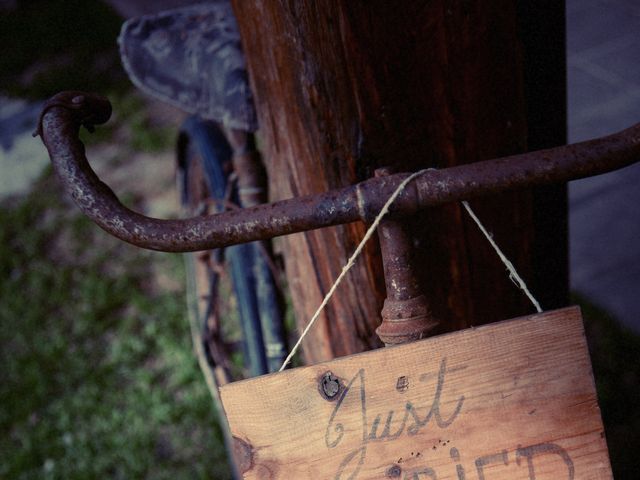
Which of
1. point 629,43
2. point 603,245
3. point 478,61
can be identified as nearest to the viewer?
point 478,61

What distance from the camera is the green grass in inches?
106

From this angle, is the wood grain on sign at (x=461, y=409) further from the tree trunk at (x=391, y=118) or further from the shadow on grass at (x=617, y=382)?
the shadow on grass at (x=617, y=382)

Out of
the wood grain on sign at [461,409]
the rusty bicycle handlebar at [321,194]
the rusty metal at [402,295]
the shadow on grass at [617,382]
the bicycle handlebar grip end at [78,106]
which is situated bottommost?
the shadow on grass at [617,382]

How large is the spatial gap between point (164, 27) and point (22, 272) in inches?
109

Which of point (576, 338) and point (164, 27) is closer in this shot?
point (576, 338)

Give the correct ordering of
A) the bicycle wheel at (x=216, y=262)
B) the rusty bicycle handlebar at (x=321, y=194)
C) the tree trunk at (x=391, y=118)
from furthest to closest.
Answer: the bicycle wheel at (x=216, y=262)
the tree trunk at (x=391, y=118)
the rusty bicycle handlebar at (x=321, y=194)

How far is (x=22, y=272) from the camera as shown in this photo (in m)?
3.89

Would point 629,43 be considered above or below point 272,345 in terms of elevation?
above

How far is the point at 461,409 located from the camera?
0.83m

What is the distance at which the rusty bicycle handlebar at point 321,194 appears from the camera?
803mm

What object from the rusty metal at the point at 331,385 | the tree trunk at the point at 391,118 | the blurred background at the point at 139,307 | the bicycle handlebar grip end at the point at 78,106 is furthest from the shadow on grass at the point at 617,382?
the bicycle handlebar grip end at the point at 78,106

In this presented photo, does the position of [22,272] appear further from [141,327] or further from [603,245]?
[603,245]

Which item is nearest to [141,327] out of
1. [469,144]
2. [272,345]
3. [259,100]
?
[272,345]

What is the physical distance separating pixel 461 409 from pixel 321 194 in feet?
1.15
